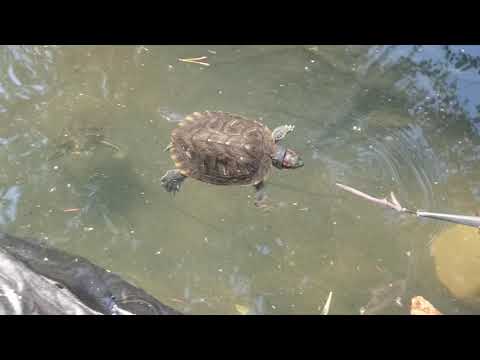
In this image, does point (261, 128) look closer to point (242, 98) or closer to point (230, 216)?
point (242, 98)

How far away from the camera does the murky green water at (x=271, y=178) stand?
142 inches

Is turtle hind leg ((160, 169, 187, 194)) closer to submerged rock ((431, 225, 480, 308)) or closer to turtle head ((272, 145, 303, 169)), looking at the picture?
turtle head ((272, 145, 303, 169))

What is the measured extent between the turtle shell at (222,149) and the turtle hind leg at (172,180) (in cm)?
12

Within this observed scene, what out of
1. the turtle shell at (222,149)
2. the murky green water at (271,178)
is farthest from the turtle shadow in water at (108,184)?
the turtle shell at (222,149)

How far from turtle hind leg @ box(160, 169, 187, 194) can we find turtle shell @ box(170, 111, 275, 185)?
12 cm

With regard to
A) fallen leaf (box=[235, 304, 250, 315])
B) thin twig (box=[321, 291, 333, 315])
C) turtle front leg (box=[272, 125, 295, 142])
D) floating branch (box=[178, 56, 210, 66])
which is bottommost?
fallen leaf (box=[235, 304, 250, 315])

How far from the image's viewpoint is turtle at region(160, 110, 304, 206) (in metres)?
3.50

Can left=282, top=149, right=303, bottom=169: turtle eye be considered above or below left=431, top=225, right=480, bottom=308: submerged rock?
above

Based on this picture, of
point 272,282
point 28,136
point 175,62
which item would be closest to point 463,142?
point 272,282

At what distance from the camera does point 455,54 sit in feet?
14.1

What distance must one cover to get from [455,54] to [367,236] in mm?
2348

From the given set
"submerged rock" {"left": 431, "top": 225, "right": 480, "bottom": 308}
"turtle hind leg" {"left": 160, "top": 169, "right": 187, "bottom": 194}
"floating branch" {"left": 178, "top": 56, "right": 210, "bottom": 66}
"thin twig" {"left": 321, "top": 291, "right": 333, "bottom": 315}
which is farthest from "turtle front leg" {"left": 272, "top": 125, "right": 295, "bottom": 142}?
"submerged rock" {"left": 431, "top": 225, "right": 480, "bottom": 308}

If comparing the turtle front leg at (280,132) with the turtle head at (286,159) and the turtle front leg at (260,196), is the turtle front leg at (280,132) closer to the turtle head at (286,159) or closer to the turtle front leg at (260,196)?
the turtle head at (286,159)

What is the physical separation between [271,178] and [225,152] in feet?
2.43
